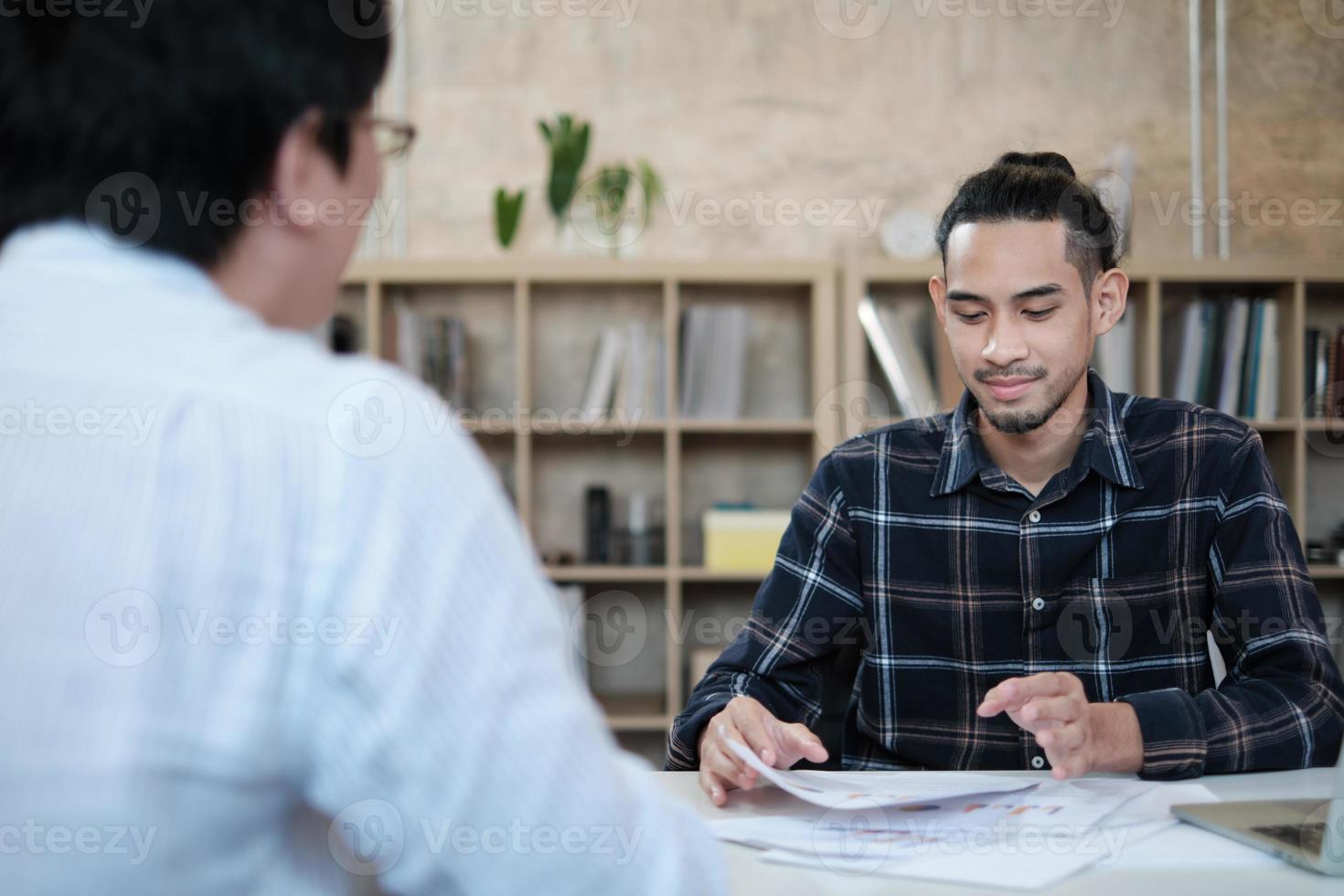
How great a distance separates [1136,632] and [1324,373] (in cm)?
213

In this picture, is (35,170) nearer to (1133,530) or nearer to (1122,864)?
(1122,864)

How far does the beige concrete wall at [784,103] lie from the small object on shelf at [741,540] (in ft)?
2.79

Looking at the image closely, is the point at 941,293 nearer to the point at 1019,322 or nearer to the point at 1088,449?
the point at 1019,322

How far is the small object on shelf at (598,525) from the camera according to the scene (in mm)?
3391

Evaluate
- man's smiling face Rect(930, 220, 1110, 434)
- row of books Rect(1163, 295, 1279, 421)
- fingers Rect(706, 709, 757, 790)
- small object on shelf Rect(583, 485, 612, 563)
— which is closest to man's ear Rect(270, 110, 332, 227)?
fingers Rect(706, 709, 757, 790)

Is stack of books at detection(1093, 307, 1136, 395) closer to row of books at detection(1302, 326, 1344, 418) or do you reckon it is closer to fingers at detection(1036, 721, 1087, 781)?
row of books at detection(1302, 326, 1344, 418)

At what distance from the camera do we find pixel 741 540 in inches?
130

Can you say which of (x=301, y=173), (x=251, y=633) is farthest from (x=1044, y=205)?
(x=251, y=633)

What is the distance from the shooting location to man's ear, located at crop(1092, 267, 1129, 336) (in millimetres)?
1812

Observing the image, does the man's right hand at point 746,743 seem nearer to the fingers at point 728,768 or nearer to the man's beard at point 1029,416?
the fingers at point 728,768

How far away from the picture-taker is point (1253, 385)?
3.32 metres

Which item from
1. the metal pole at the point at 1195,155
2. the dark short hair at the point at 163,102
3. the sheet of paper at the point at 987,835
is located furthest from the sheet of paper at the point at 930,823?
the metal pole at the point at 1195,155

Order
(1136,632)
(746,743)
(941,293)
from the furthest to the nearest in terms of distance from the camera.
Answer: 1. (941,293)
2. (1136,632)
3. (746,743)

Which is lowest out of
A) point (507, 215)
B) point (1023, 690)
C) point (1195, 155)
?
point (1023, 690)
